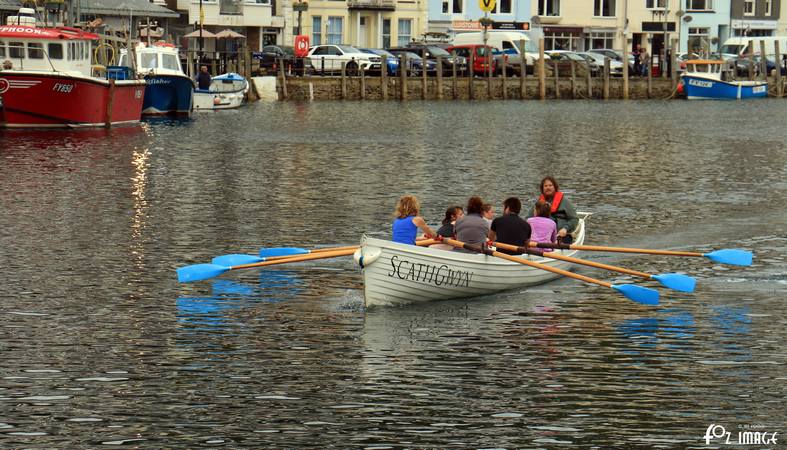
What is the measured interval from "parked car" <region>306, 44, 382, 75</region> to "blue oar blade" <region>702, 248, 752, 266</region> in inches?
2438

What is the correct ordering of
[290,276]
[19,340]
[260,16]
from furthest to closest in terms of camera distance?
[260,16] → [290,276] → [19,340]

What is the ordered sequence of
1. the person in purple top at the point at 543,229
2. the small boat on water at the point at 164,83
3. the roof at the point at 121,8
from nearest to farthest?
1. the person in purple top at the point at 543,229
2. the small boat on water at the point at 164,83
3. the roof at the point at 121,8

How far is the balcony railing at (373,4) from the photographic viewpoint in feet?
338

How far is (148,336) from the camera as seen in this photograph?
19734mm

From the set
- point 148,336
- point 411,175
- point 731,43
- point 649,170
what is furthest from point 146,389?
point 731,43

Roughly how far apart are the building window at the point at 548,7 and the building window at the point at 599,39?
3449mm

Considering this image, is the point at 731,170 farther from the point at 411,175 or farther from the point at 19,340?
the point at 19,340

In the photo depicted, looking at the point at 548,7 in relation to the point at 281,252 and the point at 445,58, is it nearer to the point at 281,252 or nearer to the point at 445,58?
the point at 445,58

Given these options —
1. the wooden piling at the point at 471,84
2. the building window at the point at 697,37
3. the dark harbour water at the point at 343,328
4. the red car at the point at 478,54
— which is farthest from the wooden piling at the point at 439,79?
the dark harbour water at the point at 343,328

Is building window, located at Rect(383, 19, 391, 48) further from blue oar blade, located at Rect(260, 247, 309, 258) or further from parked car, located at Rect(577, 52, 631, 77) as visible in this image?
blue oar blade, located at Rect(260, 247, 309, 258)

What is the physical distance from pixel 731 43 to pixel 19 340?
97.8 m

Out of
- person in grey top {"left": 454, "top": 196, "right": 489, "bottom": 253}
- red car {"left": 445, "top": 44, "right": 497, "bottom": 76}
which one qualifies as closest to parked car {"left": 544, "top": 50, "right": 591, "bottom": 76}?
red car {"left": 445, "top": 44, "right": 497, "bottom": 76}

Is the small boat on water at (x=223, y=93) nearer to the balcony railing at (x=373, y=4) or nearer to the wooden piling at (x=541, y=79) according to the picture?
the wooden piling at (x=541, y=79)

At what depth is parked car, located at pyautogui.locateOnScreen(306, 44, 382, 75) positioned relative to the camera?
3420 inches
